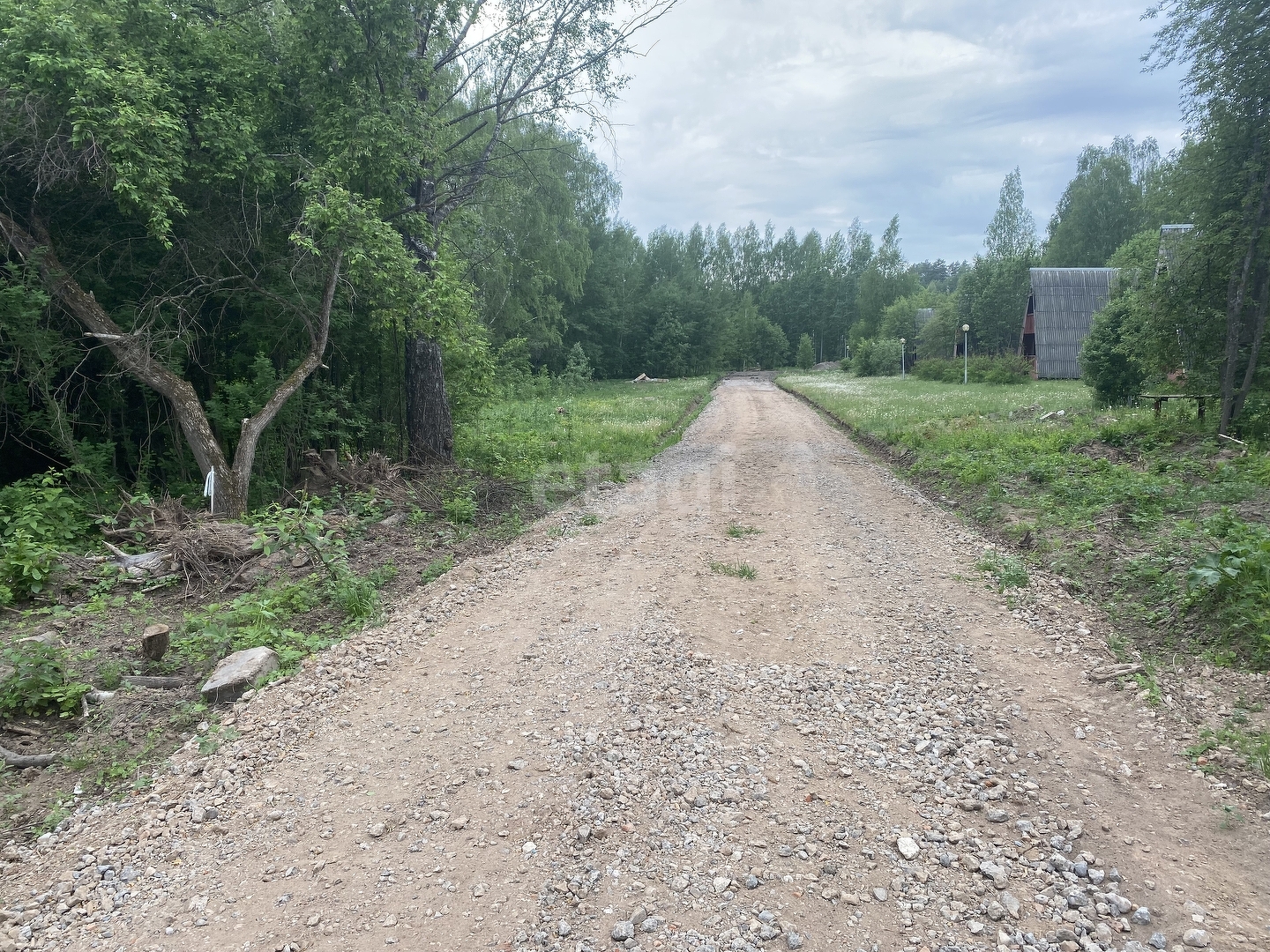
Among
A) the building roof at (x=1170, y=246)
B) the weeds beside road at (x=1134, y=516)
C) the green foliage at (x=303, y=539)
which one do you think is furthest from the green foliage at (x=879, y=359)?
the green foliage at (x=303, y=539)

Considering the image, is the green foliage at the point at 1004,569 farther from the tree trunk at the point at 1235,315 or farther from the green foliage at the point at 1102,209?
the green foliage at the point at 1102,209

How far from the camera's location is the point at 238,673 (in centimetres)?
489

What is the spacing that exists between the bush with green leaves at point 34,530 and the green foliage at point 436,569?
324 cm

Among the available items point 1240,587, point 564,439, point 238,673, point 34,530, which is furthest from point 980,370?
point 34,530

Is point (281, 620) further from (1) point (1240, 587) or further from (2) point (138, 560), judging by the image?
(1) point (1240, 587)

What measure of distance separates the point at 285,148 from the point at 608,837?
9690 millimetres

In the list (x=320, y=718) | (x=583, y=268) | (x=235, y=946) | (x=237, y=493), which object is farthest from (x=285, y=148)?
(x=583, y=268)

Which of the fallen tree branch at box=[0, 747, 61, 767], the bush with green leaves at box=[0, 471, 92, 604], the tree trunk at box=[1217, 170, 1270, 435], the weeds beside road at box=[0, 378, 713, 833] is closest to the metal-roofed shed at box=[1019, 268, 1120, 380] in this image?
the tree trunk at box=[1217, 170, 1270, 435]

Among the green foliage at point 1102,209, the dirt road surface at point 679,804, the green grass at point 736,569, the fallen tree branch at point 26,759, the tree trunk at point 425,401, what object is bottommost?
the dirt road surface at point 679,804

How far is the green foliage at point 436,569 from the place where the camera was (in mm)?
7246

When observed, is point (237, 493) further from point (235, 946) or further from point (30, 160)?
point (235, 946)

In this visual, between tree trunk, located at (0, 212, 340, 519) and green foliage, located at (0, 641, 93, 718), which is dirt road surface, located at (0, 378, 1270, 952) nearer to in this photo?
green foliage, located at (0, 641, 93, 718)

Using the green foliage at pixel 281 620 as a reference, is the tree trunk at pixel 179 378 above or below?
above

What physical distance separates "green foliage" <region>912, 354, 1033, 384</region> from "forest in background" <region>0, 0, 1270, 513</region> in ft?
78.0
